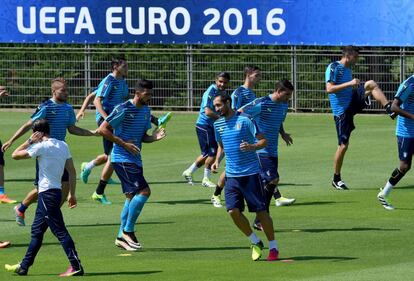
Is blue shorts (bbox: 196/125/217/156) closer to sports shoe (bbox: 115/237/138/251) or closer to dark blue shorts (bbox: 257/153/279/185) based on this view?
dark blue shorts (bbox: 257/153/279/185)

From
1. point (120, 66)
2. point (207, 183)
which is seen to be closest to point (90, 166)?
point (120, 66)

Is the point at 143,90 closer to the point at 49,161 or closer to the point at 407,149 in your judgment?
the point at 49,161

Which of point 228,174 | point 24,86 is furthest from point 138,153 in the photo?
point 24,86

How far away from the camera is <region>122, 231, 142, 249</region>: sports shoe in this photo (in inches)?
642

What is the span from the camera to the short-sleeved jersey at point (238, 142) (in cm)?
1560

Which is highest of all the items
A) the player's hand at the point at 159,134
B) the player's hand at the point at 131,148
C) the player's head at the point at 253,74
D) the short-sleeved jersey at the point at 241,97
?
the player's head at the point at 253,74

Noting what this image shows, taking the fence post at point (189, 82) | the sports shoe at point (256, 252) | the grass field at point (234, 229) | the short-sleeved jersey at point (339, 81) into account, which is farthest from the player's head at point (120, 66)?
the fence post at point (189, 82)

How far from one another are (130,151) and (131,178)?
37 cm

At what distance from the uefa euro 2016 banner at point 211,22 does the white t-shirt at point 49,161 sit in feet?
75.0

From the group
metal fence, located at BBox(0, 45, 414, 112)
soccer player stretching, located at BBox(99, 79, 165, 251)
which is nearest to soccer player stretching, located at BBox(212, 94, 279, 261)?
soccer player stretching, located at BBox(99, 79, 165, 251)

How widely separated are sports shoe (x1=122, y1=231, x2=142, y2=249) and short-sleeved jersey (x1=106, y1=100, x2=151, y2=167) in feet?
3.39

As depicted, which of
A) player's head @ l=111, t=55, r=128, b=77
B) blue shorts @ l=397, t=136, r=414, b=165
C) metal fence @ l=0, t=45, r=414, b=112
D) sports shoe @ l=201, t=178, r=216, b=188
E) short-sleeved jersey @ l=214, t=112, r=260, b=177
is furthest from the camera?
metal fence @ l=0, t=45, r=414, b=112

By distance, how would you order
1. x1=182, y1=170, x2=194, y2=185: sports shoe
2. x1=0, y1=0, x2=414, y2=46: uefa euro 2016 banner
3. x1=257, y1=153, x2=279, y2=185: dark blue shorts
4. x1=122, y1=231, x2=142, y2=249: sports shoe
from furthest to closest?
x1=0, y1=0, x2=414, y2=46: uefa euro 2016 banner < x1=182, y1=170, x2=194, y2=185: sports shoe < x1=257, y1=153, x2=279, y2=185: dark blue shorts < x1=122, y1=231, x2=142, y2=249: sports shoe

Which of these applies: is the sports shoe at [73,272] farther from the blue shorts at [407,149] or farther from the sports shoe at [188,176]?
the sports shoe at [188,176]
